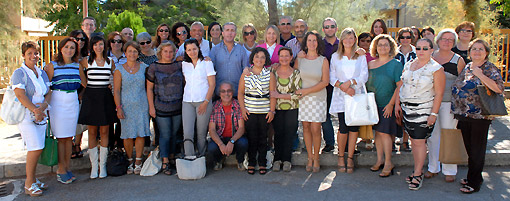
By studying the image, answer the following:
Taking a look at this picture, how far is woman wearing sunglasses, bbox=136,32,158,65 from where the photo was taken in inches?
239

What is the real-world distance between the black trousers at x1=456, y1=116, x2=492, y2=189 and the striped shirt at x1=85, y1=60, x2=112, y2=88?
14.3 ft

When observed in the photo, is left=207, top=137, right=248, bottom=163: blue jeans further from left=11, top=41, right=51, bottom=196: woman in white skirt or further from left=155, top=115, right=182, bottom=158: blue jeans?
left=11, top=41, right=51, bottom=196: woman in white skirt

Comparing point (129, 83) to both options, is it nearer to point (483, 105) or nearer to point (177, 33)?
point (177, 33)

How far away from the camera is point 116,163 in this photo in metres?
5.53

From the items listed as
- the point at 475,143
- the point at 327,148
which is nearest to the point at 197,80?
the point at 327,148

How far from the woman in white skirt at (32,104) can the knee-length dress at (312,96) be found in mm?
3141

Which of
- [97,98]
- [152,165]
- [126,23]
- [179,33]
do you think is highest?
[126,23]

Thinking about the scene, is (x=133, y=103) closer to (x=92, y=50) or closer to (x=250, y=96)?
(x=92, y=50)

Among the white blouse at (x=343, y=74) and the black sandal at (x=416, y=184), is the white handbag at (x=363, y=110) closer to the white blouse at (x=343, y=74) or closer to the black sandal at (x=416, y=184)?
the white blouse at (x=343, y=74)

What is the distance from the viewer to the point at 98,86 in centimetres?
539

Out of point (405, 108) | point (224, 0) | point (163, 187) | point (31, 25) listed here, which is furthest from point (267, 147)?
point (31, 25)

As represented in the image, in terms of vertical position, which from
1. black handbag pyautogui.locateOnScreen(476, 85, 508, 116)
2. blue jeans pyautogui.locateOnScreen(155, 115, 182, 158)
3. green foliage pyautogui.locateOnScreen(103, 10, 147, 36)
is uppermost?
green foliage pyautogui.locateOnScreen(103, 10, 147, 36)

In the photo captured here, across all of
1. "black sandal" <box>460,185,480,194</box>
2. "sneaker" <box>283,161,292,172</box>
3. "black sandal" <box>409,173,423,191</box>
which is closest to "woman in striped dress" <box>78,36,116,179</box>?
"sneaker" <box>283,161,292,172</box>

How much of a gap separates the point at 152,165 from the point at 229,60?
1785mm
